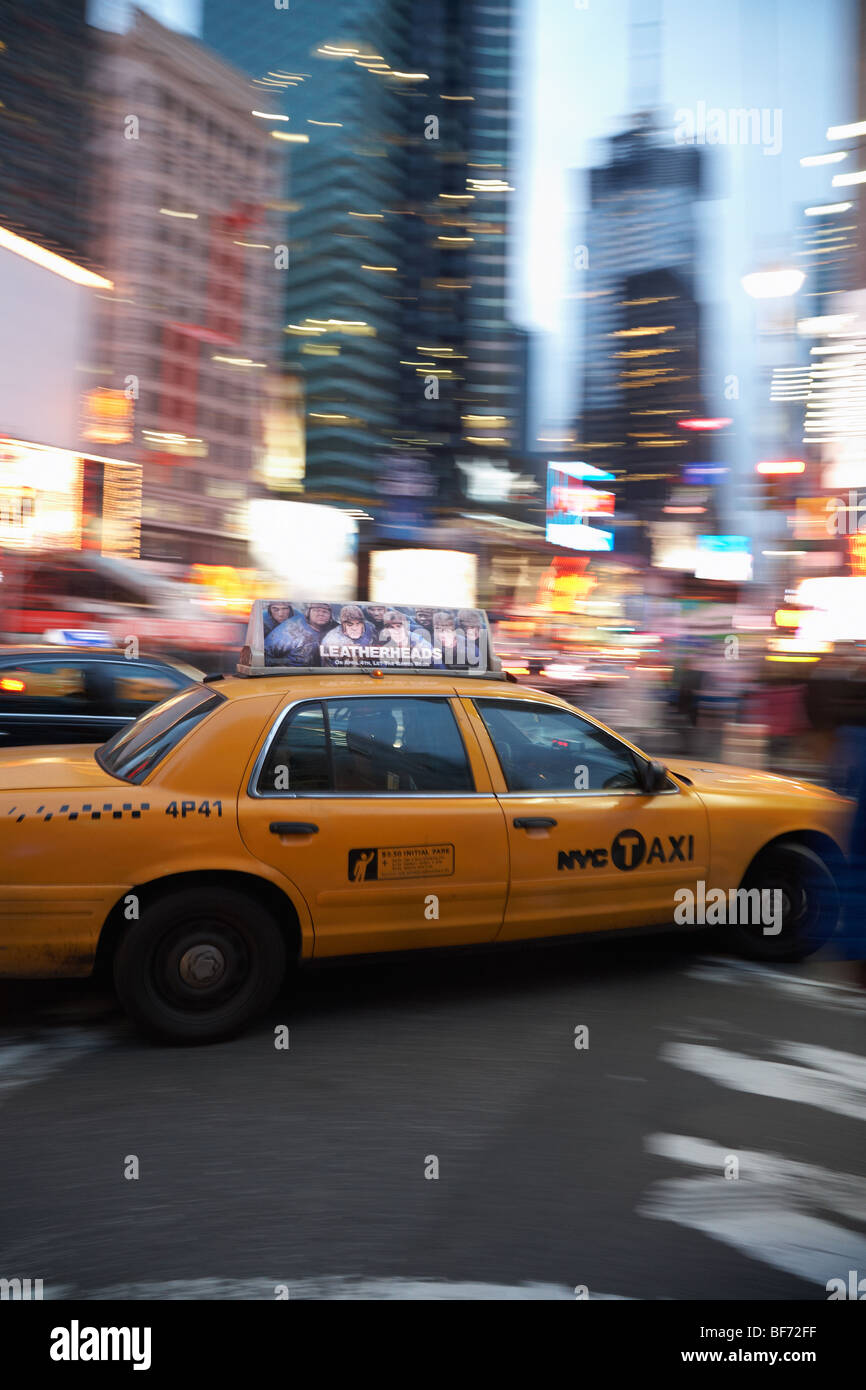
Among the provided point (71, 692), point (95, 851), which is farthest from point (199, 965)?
point (71, 692)

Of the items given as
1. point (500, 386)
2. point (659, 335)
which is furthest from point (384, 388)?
point (659, 335)

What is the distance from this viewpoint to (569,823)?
4.67 metres

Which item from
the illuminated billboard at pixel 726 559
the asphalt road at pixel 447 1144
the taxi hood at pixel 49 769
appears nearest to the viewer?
the asphalt road at pixel 447 1144

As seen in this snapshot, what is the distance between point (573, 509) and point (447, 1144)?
6819cm

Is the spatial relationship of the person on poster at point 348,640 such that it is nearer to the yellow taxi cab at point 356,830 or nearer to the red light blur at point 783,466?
the yellow taxi cab at point 356,830

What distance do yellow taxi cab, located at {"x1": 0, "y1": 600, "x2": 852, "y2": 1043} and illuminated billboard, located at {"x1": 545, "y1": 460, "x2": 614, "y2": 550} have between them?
64.5 metres

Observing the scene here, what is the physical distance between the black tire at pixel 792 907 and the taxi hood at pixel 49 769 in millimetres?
3129

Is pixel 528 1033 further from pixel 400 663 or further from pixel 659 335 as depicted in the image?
pixel 659 335

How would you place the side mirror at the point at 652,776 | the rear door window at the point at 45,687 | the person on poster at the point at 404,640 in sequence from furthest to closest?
the rear door window at the point at 45,687
the person on poster at the point at 404,640
the side mirror at the point at 652,776

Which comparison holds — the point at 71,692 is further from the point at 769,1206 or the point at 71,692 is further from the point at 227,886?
the point at 769,1206

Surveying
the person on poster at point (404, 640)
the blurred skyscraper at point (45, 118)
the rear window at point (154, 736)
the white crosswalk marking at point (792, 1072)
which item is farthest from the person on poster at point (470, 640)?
the blurred skyscraper at point (45, 118)

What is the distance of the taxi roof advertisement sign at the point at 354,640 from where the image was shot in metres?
4.95

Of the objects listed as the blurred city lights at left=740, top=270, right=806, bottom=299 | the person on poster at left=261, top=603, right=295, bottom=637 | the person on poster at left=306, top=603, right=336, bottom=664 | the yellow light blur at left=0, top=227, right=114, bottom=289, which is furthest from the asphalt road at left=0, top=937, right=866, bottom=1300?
the blurred city lights at left=740, top=270, right=806, bottom=299
